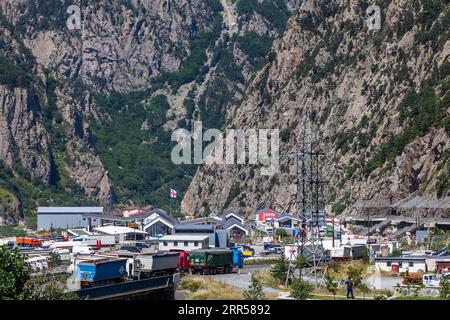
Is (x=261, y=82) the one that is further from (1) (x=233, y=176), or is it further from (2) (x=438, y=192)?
(2) (x=438, y=192)

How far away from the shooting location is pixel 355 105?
162 meters

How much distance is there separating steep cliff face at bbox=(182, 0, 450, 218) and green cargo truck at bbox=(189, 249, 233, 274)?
40221 millimetres

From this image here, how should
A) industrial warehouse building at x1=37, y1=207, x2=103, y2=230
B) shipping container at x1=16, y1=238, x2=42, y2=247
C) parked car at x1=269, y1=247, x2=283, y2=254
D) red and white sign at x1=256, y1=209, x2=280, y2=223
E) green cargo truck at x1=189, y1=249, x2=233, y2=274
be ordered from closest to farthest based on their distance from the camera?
green cargo truck at x1=189, y1=249, x2=233, y2=274 < parked car at x1=269, y1=247, x2=283, y2=254 < shipping container at x1=16, y1=238, x2=42, y2=247 < red and white sign at x1=256, y1=209, x2=280, y2=223 < industrial warehouse building at x1=37, y1=207, x2=103, y2=230

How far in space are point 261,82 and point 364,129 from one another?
48076 mm

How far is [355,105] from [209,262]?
84188 millimetres

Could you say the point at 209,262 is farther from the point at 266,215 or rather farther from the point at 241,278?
the point at 266,215

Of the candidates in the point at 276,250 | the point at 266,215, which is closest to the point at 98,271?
the point at 276,250

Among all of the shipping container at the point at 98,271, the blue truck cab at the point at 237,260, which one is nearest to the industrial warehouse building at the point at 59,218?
the blue truck cab at the point at 237,260

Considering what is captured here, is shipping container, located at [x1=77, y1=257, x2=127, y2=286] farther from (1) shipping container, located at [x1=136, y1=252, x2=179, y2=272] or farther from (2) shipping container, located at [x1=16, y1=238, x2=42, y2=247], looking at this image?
(2) shipping container, located at [x1=16, y1=238, x2=42, y2=247]

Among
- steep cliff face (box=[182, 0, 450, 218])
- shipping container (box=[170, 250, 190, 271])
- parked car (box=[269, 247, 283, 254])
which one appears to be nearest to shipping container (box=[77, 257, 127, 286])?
shipping container (box=[170, 250, 190, 271])

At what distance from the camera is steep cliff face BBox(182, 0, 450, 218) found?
13212 cm

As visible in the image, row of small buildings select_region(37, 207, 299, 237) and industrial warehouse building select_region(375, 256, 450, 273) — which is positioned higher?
row of small buildings select_region(37, 207, 299, 237)

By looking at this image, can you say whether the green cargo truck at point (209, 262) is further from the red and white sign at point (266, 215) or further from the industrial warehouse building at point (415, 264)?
the red and white sign at point (266, 215)
